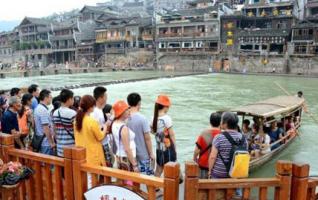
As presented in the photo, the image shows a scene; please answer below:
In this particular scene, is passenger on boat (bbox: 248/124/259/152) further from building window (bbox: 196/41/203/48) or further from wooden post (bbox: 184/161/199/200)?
building window (bbox: 196/41/203/48)

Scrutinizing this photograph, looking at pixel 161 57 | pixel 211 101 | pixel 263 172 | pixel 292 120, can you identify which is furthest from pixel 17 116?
pixel 161 57

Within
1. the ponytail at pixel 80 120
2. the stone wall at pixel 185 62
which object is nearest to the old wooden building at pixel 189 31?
the stone wall at pixel 185 62

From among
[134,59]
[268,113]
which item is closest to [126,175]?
[268,113]

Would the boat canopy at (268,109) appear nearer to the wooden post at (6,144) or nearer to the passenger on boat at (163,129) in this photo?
the passenger on boat at (163,129)

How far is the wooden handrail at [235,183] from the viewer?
9.20 ft

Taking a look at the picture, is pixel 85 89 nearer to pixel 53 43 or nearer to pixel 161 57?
pixel 161 57

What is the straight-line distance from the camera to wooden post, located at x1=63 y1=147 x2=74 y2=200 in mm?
3328

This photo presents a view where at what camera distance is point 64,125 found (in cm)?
460

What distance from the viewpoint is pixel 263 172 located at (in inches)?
360

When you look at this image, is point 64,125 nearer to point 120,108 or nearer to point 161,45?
point 120,108

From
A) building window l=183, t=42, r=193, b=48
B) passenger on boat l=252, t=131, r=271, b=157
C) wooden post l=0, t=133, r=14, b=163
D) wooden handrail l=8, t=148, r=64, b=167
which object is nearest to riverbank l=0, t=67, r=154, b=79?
building window l=183, t=42, r=193, b=48

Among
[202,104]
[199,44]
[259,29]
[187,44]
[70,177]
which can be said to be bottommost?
[202,104]

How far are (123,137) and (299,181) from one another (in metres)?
2.01

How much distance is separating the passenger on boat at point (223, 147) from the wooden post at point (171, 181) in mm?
1069
